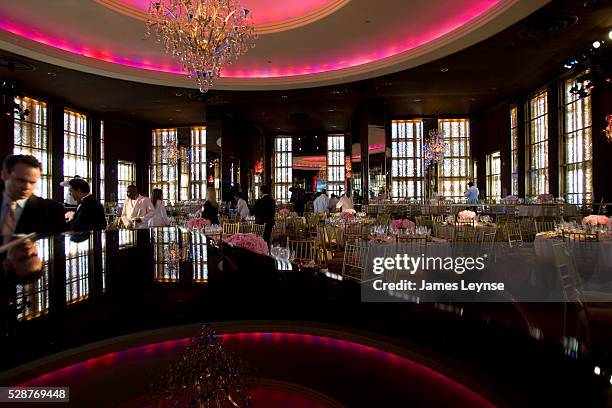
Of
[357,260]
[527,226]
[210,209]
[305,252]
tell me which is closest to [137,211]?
[210,209]

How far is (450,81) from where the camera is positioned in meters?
11.2

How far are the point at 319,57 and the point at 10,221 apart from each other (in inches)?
406

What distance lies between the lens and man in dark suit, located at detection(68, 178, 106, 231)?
12.7 ft

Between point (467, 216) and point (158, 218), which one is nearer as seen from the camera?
point (158, 218)

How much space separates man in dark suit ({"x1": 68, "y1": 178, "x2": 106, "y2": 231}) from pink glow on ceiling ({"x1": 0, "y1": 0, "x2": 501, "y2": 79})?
5.35 m

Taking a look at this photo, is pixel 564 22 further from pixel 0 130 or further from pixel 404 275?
pixel 0 130

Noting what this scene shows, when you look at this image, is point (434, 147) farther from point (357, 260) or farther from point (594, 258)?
point (357, 260)

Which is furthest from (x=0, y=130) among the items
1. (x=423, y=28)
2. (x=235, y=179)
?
(x=423, y=28)

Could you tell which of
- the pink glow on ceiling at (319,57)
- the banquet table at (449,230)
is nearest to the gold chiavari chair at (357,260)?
the banquet table at (449,230)

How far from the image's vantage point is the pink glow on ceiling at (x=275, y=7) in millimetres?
7750

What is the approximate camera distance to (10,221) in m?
1.25

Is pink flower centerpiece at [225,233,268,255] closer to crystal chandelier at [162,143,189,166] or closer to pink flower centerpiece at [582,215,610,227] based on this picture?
pink flower centerpiece at [582,215,610,227]

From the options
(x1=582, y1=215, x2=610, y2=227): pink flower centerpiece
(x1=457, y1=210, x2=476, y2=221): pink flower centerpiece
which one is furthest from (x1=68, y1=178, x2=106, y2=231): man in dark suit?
(x1=457, y1=210, x2=476, y2=221): pink flower centerpiece

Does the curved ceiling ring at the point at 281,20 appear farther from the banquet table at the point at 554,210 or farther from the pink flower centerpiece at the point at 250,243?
the banquet table at the point at 554,210
